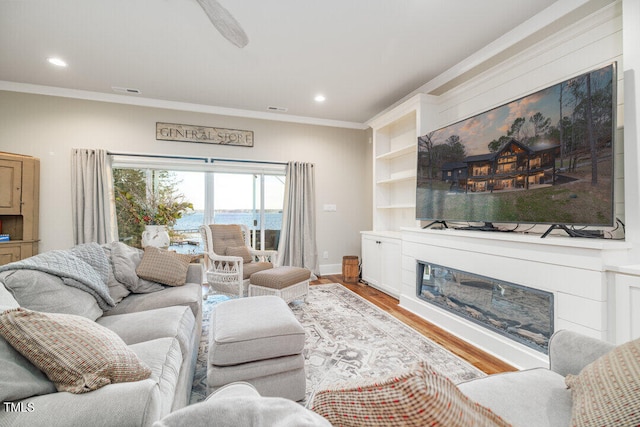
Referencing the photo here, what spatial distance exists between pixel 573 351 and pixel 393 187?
131 inches

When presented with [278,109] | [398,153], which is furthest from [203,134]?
[398,153]

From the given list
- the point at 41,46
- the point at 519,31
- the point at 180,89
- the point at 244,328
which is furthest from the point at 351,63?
the point at 41,46

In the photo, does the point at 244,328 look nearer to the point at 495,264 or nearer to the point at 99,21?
the point at 495,264

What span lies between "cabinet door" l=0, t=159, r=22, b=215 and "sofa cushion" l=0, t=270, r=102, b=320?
9.30 feet

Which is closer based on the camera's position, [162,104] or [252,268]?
[252,268]

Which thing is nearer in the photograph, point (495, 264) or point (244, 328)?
point (244, 328)

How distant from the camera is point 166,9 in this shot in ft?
7.33

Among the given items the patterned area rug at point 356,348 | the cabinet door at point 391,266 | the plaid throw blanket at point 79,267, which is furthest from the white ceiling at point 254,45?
the patterned area rug at point 356,348

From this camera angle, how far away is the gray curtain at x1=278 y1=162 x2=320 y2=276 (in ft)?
15.4

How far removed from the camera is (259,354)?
1541 mm

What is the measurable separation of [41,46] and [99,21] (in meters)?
0.89

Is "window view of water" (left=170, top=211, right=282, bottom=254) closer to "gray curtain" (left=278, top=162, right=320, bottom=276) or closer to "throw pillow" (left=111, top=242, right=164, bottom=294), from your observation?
"gray curtain" (left=278, top=162, right=320, bottom=276)

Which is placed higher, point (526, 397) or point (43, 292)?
point (43, 292)

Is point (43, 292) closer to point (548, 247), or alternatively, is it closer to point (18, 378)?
point (18, 378)
